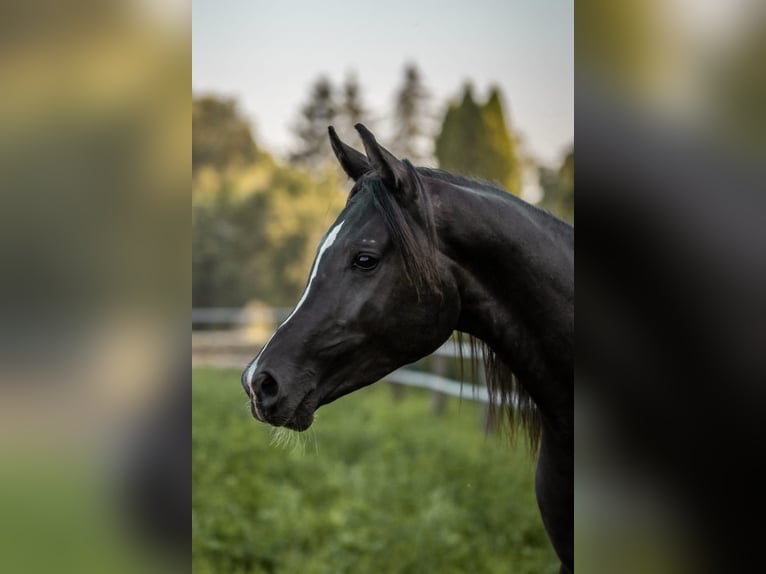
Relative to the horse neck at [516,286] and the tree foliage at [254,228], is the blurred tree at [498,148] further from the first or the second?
the horse neck at [516,286]

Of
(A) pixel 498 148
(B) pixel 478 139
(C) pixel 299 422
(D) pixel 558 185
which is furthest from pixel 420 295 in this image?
(D) pixel 558 185

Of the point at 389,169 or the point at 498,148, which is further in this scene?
the point at 498,148

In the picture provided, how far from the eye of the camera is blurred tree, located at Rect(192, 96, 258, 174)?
2514 centimetres

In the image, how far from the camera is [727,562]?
729 mm

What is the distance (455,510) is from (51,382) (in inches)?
162

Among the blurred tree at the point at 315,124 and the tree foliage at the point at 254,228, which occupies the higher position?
the blurred tree at the point at 315,124

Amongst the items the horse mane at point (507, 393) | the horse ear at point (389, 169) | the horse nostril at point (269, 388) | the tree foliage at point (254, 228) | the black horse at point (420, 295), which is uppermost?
the horse ear at point (389, 169)

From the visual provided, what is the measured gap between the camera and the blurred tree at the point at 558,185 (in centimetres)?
1302

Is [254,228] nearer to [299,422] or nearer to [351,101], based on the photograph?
[351,101]

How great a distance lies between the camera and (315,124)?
2531cm

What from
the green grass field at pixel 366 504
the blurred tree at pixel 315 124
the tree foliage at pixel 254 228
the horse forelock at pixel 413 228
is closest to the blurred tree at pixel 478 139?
the green grass field at pixel 366 504

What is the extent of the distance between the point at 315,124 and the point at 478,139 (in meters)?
12.5

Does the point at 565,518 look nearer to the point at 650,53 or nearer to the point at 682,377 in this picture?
the point at 682,377

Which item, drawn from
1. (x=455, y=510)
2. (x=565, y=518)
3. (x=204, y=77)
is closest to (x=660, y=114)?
(x=565, y=518)
